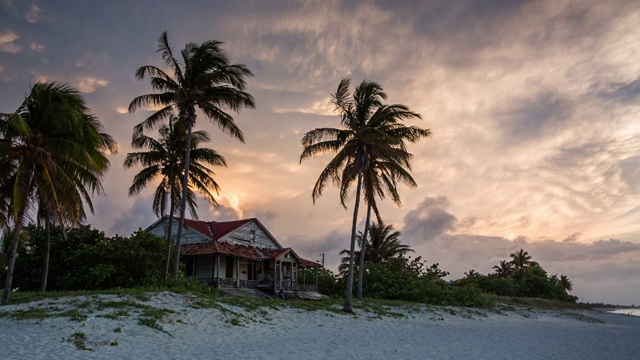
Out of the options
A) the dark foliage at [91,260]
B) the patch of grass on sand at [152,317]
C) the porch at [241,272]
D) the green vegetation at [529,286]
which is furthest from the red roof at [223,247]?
the green vegetation at [529,286]

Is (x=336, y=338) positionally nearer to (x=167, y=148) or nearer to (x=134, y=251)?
(x=134, y=251)

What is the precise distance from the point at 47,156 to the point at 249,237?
2192 centimetres

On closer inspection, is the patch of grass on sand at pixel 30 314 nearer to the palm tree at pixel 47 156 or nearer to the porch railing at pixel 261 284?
the palm tree at pixel 47 156

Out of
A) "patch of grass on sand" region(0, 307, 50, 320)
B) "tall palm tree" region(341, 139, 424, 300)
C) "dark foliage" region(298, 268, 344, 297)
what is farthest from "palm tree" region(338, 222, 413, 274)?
"patch of grass on sand" region(0, 307, 50, 320)

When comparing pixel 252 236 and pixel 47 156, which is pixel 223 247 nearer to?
pixel 252 236

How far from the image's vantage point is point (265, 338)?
1298 cm

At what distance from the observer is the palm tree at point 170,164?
2527 cm

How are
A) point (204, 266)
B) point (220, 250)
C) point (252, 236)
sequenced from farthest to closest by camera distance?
point (252, 236) → point (204, 266) → point (220, 250)

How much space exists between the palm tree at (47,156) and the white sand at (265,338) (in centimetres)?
330

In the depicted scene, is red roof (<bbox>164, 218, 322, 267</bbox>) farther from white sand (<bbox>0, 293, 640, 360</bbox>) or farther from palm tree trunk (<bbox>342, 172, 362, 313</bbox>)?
white sand (<bbox>0, 293, 640, 360</bbox>)

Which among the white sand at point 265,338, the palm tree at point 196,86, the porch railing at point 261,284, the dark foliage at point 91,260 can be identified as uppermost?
the palm tree at point 196,86

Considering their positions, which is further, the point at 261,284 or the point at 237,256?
the point at 261,284

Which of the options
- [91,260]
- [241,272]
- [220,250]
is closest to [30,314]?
[91,260]

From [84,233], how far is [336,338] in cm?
1775
